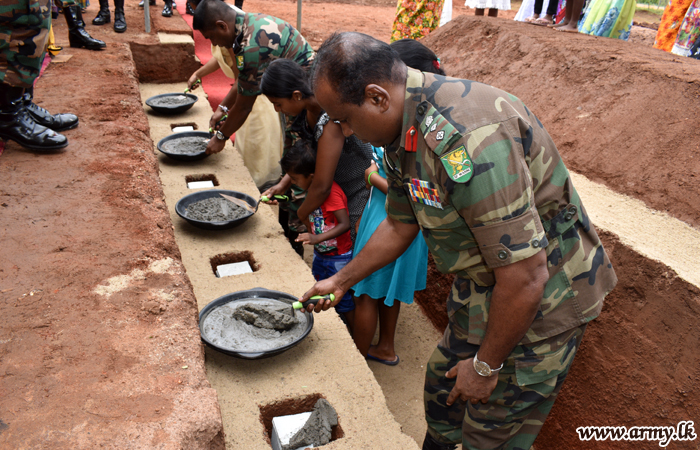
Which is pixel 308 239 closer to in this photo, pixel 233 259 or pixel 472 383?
pixel 233 259

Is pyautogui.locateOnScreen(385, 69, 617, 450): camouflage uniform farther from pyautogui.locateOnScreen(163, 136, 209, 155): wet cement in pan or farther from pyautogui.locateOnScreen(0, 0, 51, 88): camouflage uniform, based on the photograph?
pyautogui.locateOnScreen(163, 136, 209, 155): wet cement in pan

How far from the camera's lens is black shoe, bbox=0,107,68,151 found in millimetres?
2793

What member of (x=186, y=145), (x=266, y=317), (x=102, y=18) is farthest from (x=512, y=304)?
(x=102, y=18)

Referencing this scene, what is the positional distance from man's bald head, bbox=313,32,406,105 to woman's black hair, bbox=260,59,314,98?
133 centimetres

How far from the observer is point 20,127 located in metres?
2.82

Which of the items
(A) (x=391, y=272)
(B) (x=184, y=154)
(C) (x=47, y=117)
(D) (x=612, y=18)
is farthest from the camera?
(D) (x=612, y=18)

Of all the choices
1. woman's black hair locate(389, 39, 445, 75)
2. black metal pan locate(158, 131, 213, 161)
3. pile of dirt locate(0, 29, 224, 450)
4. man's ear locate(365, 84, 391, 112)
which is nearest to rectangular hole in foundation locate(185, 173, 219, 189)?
black metal pan locate(158, 131, 213, 161)

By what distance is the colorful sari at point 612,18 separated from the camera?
16.0 ft

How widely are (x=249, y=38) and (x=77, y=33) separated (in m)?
2.92

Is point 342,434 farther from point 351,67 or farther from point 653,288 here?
point 653,288

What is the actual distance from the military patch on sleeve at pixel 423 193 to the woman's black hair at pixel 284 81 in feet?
4.62

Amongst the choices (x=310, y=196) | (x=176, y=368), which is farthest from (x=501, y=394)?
(x=310, y=196)

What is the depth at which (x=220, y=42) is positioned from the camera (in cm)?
338

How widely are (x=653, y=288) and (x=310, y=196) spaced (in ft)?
5.79
